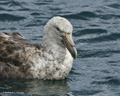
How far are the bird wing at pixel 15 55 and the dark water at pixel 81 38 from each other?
0.26 m

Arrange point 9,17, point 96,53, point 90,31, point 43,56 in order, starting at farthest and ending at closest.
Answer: point 9,17, point 90,31, point 96,53, point 43,56

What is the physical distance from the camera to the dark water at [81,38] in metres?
9.83

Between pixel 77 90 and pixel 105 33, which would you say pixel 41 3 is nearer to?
pixel 105 33

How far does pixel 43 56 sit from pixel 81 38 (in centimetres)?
312

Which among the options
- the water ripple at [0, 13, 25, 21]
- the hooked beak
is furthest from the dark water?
the hooked beak

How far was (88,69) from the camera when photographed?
35.9 feet

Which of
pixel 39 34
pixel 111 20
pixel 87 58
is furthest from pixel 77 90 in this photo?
pixel 111 20

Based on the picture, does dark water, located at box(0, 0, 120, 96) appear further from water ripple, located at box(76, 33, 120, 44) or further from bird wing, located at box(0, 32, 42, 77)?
bird wing, located at box(0, 32, 42, 77)

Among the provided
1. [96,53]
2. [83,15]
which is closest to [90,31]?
[83,15]

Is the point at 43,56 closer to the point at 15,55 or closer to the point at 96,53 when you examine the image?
the point at 15,55

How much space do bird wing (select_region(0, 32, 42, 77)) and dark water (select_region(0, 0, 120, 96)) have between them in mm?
257

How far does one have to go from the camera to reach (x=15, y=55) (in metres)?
10.2

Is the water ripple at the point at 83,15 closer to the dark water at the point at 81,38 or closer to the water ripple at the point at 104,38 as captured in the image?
the dark water at the point at 81,38

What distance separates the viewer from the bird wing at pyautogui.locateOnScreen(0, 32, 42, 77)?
10070 millimetres
